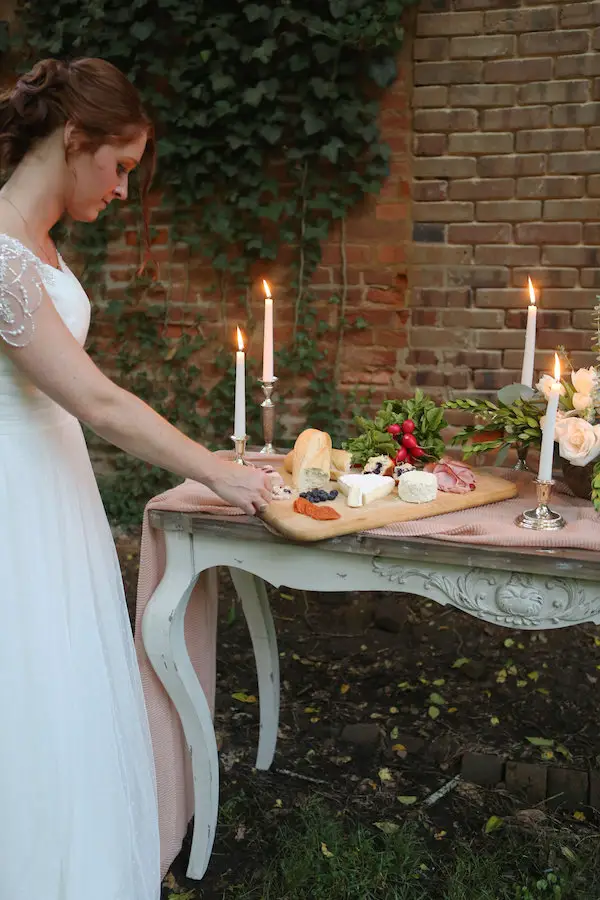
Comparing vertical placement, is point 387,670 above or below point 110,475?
below

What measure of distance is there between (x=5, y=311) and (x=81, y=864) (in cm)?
101

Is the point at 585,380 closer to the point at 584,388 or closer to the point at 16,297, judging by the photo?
the point at 584,388

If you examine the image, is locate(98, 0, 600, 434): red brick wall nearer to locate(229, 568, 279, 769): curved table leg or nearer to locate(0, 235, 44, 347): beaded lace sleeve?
locate(229, 568, 279, 769): curved table leg

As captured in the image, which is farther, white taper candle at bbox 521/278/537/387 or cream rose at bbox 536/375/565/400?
white taper candle at bbox 521/278/537/387

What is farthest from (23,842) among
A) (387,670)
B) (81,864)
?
(387,670)

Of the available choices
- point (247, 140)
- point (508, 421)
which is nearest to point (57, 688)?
point (508, 421)

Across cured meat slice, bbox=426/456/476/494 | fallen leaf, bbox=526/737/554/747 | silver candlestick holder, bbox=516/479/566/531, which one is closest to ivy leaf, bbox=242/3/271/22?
cured meat slice, bbox=426/456/476/494

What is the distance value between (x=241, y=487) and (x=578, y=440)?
0.69 m

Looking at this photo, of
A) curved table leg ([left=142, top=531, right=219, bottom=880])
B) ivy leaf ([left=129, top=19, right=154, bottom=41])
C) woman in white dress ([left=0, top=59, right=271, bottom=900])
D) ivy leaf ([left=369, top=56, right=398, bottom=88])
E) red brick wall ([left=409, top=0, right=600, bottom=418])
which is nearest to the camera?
woman in white dress ([left=0, top=59, right=271, bottom=900])

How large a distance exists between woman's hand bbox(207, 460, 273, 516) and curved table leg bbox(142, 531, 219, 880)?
Answer: 28 centimetres

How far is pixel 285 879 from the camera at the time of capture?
6.79ft

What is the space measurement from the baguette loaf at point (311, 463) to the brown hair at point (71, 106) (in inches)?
30.2

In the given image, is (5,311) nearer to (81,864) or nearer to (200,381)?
(81,864)

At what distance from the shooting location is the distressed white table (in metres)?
1.64
